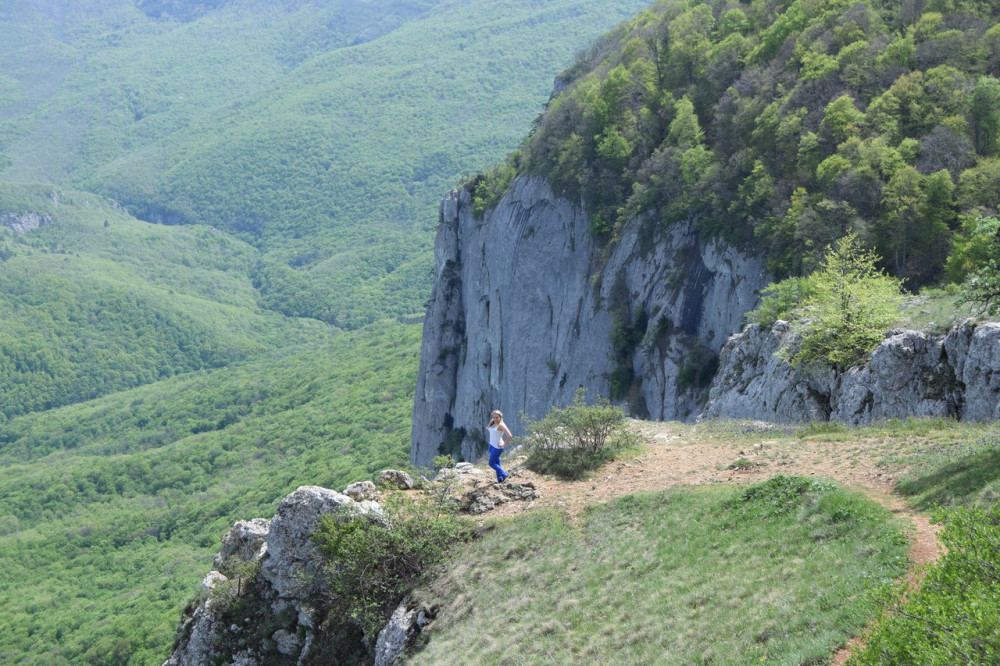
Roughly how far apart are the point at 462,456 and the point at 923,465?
50.9 m

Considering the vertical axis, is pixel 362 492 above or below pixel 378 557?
above

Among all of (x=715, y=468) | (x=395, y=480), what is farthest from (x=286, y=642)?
(x=715, y=468)

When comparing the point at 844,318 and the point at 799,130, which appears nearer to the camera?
the point at 844,318

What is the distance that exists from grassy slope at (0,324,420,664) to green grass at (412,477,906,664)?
168ft

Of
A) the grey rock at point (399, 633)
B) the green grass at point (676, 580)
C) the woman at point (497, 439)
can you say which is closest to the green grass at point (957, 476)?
the green grass at point (676, 580)

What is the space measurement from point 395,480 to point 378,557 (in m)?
3.25

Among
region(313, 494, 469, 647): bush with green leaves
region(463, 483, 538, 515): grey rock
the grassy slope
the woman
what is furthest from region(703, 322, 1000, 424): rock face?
the grassy slope

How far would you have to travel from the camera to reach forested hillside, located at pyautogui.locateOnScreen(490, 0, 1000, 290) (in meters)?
33.2

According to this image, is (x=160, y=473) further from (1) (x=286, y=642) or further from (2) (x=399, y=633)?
(2) (x=399, y=633)

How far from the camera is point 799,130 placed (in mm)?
40219

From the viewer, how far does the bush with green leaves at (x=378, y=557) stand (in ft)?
64.4

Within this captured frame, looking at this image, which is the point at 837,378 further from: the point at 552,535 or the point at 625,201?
the point at 625,201

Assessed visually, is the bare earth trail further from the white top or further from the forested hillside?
the forested hillside

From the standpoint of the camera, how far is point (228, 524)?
107 m
